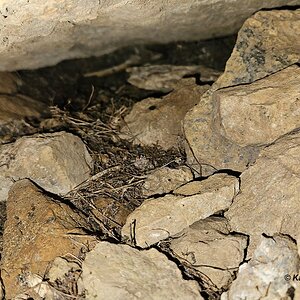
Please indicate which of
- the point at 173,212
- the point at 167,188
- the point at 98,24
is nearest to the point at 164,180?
the point at 167,188

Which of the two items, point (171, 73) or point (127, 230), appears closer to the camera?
point (127, 230)

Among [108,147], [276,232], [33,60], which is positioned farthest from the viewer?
[33,60]

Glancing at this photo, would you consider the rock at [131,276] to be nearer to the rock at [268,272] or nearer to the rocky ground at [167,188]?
the rocky ground at [167,188]

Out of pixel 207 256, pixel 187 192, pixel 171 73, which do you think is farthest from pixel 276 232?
pixel 171 73

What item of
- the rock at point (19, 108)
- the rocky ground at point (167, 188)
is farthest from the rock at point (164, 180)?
the rock at point (19, 108)

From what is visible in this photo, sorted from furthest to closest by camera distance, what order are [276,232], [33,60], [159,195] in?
1. [33,60]
2. [159,195]
3. [276,232]

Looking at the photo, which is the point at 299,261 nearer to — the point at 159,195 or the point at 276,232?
the point at 276,232
